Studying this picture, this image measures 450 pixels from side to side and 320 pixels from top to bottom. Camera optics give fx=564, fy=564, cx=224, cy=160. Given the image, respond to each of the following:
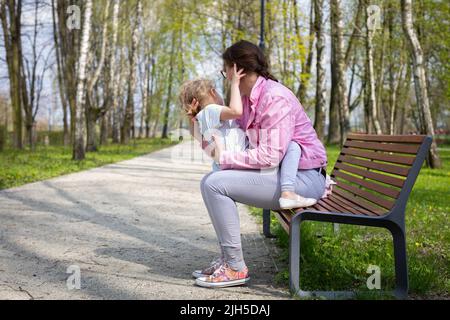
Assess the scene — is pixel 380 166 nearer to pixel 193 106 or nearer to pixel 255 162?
pixel 255 162

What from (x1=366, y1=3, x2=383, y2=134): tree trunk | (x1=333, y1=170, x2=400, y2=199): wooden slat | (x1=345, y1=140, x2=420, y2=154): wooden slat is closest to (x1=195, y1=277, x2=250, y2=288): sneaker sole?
(x1=333, y1=170, x2=400, y2=199): wooden slat

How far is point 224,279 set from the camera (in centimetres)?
375

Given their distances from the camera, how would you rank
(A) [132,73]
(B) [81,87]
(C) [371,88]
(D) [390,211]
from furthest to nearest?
(A) [132,73]
(C) [371,88]
(B) [81,87]
(D) [390,211]

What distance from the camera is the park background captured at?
5.19 metres

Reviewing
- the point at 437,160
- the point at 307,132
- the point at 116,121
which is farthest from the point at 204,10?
the point at 307,132

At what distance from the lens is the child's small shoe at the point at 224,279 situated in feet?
12.2

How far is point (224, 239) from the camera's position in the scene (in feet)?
12.3

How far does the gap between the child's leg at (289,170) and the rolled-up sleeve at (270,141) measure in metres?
0.05

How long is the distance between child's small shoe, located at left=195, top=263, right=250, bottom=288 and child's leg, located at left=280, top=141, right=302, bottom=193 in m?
0.64

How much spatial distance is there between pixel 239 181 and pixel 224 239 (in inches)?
16.0

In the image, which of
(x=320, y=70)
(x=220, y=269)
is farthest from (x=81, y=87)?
(x=220, y=269)

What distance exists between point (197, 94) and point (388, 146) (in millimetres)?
1387

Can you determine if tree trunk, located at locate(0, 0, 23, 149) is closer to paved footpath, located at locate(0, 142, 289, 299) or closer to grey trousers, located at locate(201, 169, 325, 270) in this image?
paved footpath, located at locate(0, 142, 289, 299)
